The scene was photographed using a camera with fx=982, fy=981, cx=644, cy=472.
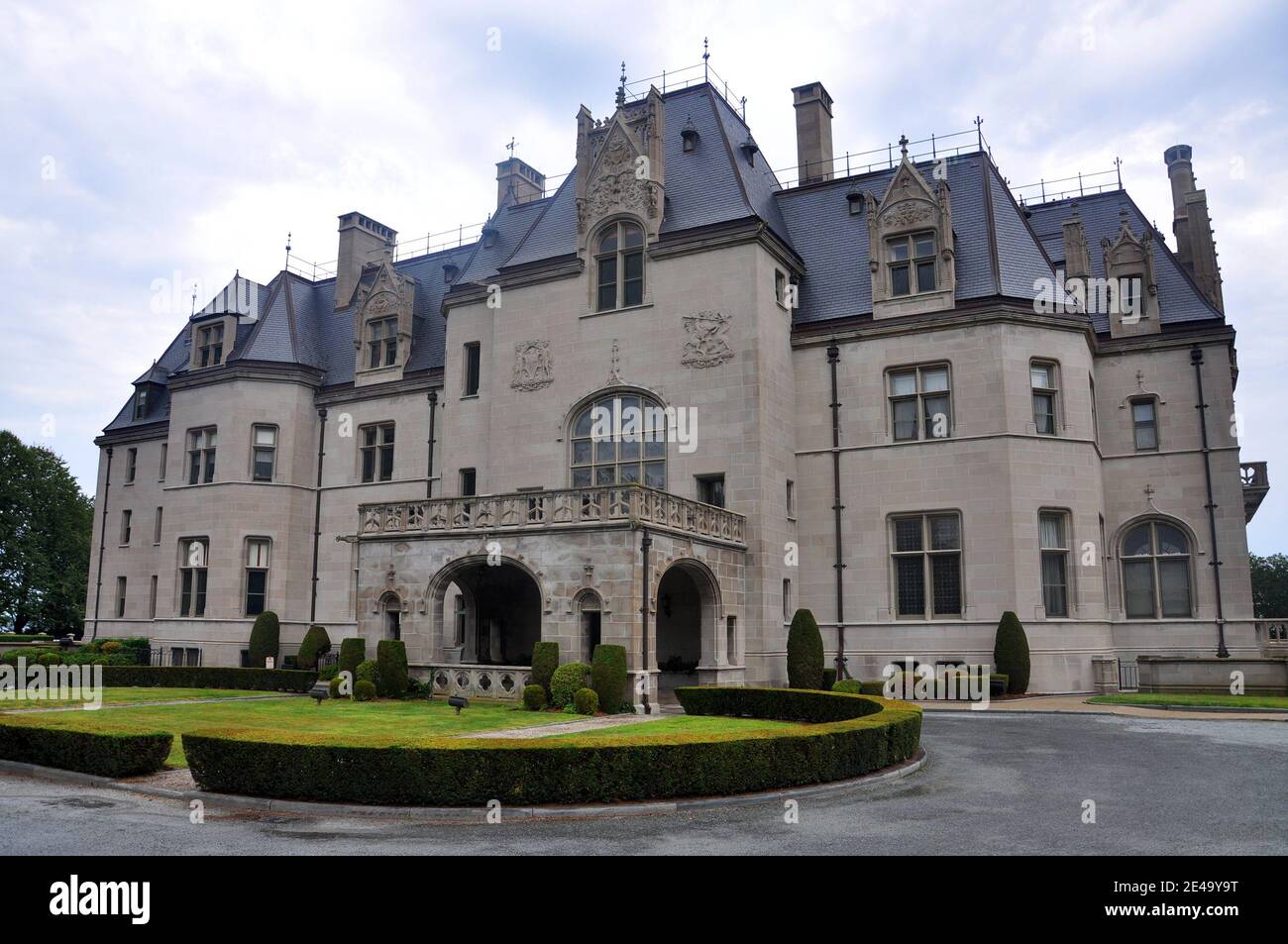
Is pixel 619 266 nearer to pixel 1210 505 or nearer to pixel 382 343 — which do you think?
pixel 382 343

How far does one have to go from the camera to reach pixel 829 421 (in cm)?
3381

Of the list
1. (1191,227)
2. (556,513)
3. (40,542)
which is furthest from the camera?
(40,542)

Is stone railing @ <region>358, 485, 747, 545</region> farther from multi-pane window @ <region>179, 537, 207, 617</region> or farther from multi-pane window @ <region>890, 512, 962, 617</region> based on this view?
multi-pane window @ <region>179, 537, 207, 617</region>

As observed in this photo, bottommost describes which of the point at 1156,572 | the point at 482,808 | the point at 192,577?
the point at 482,808

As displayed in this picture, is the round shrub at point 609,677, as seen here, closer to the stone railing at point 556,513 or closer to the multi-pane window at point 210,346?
the stone railing at point 556,513

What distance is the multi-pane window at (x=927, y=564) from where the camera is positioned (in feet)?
104

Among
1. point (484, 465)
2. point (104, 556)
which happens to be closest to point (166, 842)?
point (484, 465)

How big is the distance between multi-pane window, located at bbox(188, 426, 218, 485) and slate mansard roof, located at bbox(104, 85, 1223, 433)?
3480mm

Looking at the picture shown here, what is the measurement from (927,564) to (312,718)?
19.4 metres

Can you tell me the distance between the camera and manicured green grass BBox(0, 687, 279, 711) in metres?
24.4

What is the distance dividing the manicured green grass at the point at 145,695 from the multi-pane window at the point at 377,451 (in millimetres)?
11629

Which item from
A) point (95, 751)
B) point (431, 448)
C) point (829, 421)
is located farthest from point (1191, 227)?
point (95, 751)

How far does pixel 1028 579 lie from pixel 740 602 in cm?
898

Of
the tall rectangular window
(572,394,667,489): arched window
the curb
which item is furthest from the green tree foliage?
the curb
